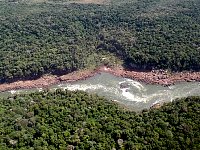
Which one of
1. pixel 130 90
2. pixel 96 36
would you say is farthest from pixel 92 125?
pixel 96 36

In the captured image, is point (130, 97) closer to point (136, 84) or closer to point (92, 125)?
point (136, 84)

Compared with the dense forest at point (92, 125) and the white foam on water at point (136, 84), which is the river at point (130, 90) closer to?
the white foam on water at point (136, 84)

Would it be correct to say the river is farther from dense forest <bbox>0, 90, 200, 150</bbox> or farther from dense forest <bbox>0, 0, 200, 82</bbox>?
dense forest <bbox>0, 90, 200, 150</bbox>

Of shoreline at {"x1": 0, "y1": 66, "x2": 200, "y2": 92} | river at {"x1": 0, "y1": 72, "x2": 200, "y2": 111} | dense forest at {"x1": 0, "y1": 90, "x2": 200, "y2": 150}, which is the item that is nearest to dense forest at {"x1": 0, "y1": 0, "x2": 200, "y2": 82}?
shoreline at {"x1": 0, "y1": 66, "x2": 200, "y2": 92}

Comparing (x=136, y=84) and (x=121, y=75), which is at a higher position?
(x=121, y=75)

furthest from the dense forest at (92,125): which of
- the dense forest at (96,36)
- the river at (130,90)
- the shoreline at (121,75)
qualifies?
the dense forest at (96,36)

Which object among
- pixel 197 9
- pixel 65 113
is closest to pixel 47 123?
pixel 65 113

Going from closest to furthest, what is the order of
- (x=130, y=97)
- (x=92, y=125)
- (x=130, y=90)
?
(x=92, y=125) < (x=130, y=97) < (x=130, y=90)

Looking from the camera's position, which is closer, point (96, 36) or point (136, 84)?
point (136, 84)
